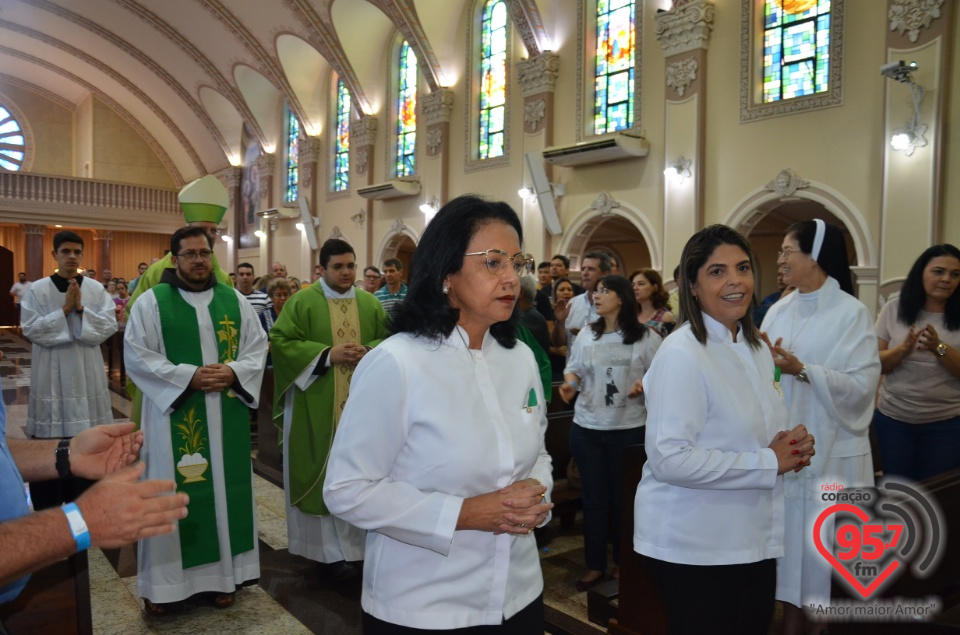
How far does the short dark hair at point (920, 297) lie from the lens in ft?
11.7

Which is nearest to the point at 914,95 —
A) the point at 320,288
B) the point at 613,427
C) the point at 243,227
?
the point at 613,427

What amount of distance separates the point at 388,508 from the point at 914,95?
847cm

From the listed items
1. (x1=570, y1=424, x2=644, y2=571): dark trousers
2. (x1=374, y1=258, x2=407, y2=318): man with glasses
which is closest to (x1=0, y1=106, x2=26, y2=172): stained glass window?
Result: (x1=374, y1=258, x2=407, y2=318): man with glasses

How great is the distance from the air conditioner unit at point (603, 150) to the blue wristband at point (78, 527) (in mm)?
9804

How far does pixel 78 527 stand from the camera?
1.28 metres

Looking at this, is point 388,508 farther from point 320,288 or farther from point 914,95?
point 914,95

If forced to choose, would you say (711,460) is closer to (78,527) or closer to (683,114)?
(78,527)

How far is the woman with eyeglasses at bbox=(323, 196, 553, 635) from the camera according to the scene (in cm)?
151

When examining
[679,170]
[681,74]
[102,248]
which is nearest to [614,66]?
[681,74]

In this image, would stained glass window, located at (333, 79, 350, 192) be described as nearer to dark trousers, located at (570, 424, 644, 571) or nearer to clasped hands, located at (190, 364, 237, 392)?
clasped hands, located at (190, 364, 237, 392)

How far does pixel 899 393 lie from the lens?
3607 mm

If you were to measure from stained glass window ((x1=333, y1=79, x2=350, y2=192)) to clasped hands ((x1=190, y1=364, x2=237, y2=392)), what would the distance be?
14.4 metres

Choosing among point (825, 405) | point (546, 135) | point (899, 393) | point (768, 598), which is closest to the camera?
point (768, 598)

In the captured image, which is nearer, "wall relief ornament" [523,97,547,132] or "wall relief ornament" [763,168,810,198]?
"wall relief ornament" [763,168,810,198]
